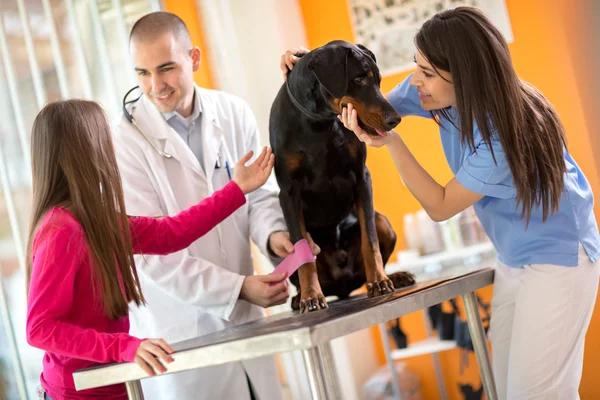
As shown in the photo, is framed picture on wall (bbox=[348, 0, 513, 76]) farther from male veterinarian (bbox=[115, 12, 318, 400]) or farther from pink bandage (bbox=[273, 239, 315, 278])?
pink bandage (bbox=[273, 239, 315, 278])

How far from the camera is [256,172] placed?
1775mm

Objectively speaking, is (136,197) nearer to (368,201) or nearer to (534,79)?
(368,201)

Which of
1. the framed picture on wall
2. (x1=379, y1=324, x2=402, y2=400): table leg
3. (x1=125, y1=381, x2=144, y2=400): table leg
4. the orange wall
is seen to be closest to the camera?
(x1=125, y1=381, x2=144, y2=400): table leg

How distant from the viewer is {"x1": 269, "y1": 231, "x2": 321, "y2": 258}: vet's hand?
1.77 metres

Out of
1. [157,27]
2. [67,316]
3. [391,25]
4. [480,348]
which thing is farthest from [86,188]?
[391,25]

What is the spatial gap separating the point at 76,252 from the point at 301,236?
562mm

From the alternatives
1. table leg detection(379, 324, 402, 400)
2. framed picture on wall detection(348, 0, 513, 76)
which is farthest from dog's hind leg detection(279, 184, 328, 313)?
framed picture on wall detection(348, 0, 513, 76)

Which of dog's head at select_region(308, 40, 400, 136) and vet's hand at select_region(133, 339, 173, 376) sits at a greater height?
dog's head at select_region(308, 40, 400, 136)

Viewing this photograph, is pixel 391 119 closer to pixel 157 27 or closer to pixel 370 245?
pixel 370 245

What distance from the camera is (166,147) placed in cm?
207

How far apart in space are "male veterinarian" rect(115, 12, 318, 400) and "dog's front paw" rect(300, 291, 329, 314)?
22 centimetres

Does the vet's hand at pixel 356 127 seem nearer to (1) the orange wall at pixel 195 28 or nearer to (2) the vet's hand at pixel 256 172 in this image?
(2) the vet's hand at pixel 256 172

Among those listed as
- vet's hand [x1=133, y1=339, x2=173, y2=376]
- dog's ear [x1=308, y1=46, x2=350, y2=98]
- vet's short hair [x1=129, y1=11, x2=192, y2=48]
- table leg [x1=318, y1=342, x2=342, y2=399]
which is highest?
vet's short hair [x1=129, y1=11, x2=192, y2=48]

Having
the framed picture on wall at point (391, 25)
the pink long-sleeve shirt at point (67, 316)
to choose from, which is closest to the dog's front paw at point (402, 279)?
the pink long-sleeve shirt at point (67, 316)
